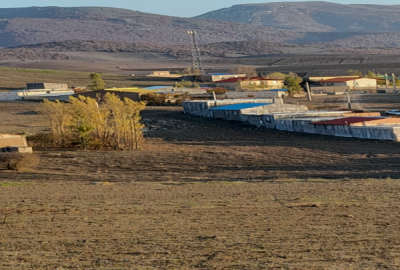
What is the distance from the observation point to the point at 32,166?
23484mm

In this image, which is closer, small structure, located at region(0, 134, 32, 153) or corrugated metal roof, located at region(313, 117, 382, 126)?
small structure, located at region(0, 134, 32, 153)

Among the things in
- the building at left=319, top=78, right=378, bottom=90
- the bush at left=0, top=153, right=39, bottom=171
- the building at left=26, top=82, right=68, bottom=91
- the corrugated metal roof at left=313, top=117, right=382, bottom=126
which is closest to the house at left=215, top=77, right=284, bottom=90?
the building at left=319, top=78, right=378, bottom=90

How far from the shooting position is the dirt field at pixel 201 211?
9.66m

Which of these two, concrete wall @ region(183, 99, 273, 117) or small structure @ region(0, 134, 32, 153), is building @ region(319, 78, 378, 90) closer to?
concrete wall @ region(183, 99, 273, 117)

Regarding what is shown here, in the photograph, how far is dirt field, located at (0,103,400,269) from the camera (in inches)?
380

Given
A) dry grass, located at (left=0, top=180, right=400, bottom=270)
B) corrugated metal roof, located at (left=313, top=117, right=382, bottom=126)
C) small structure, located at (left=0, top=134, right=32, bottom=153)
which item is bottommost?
corrugated metal roof, located at (left=313, top=117, right=382, bottom=126)

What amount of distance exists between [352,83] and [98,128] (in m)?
47.7

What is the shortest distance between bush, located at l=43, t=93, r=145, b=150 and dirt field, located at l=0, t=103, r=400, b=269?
6.41 ft

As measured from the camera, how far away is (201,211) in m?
13.4

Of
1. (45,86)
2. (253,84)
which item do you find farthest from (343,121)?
(253,84)

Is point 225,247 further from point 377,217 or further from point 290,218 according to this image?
point 377,217

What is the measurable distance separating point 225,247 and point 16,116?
121 feet

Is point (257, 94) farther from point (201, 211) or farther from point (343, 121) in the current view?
point (201, 211)

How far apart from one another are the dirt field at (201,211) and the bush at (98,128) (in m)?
1.95
